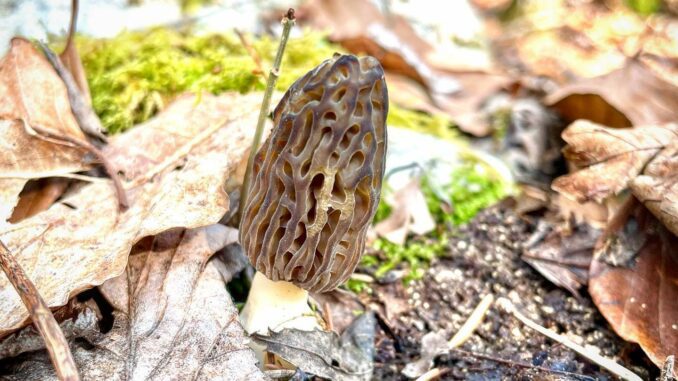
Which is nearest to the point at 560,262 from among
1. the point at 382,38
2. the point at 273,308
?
the point at 273,308

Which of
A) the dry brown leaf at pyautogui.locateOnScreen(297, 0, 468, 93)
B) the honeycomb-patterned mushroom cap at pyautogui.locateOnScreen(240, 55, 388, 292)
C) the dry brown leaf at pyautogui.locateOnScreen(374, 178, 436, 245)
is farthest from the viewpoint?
the dry brown leaf at pyautogui.locateOnScreen(297, 0, 468, 93)

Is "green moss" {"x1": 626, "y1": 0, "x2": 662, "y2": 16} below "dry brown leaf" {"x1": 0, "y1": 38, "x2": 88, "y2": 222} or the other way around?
below

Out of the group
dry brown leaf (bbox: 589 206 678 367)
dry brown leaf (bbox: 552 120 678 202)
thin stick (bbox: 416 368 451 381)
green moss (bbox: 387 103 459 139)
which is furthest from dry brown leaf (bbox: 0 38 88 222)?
dry brown leaf (bbox: 589 206 678 367)

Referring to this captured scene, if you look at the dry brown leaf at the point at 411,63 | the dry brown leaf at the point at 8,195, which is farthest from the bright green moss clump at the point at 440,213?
the dry brown leaf at the point at 8,195

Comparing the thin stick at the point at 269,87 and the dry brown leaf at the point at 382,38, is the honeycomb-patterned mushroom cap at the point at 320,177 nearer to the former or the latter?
the thin stick at the point at 269,87

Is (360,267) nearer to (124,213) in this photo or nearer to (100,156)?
(124,213)

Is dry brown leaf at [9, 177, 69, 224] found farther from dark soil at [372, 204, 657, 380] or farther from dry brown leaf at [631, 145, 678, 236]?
dry brown leaf at [631, 145, 678, 236]

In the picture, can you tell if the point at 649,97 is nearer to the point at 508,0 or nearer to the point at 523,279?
the point at 523,279
